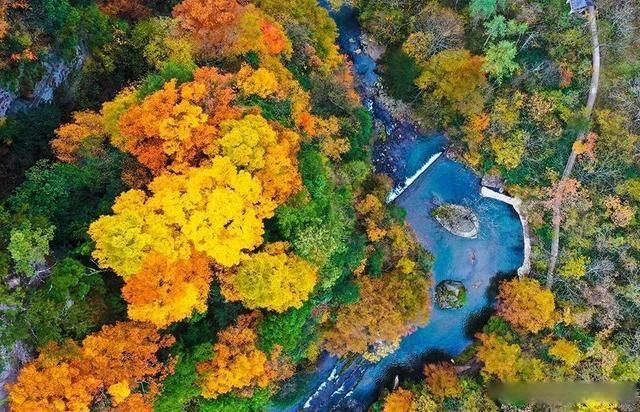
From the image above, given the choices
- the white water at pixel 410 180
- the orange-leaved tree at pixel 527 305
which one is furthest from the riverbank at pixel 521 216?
the white water at pixel 410 180

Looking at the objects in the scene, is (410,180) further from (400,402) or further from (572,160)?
(400,402)

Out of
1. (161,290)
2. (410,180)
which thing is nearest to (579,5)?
(410,180)

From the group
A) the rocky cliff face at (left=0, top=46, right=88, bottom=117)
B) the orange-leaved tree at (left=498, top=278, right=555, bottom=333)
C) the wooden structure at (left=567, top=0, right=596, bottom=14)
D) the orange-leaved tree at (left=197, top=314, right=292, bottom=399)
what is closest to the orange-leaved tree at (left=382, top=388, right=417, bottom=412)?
the orange-leaved tree at (left=498, top=278, right=555, bottom=333)

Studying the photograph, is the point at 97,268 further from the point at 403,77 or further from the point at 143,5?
the point at 403,77

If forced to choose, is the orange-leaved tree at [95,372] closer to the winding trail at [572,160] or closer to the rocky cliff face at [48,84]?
the rocky cliff face at [48,84]

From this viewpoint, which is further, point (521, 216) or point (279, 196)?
point (521, 216)
